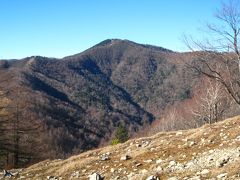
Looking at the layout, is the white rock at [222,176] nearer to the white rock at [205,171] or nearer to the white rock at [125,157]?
the white rock at [205,171]

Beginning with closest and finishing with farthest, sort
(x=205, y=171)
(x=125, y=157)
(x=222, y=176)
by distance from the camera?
1. (x=222, y=176)
2. (x=205, y=171)
3. (x=125, y=157)

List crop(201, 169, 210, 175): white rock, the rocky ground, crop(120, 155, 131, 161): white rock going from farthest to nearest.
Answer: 1. crop(120, 155, 131, 161): white rock
2. the rocky ground
3. crop(201, 169, 210, 175): white rock

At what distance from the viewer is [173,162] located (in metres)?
13.3

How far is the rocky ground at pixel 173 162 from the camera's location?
11.6m

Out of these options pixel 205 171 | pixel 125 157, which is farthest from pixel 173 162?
pixel 125 157

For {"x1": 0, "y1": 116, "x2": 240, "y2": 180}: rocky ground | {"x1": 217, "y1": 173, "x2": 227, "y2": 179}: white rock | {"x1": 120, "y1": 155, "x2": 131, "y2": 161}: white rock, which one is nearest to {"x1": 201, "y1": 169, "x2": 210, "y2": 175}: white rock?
{"x1": 0, "y1": 116, "x2": 240, "y2": 180}: rocky ground

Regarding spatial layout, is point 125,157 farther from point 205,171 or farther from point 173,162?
point 205,171

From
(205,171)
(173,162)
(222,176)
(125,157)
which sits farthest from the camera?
(125,157)

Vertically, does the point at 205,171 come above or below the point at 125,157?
above

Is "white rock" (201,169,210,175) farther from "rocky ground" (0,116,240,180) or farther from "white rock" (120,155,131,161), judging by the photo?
"white rock" (120,155,131,161)

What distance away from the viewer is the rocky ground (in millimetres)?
11602

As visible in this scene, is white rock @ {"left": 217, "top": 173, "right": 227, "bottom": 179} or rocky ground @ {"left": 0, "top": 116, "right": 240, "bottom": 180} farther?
rocky ground @ {"left": 0, "top": 116, "right": 240, "bottom": 180}

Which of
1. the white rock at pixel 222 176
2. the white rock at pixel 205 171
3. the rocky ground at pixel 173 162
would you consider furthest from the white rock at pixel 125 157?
the white rock at pixel 222 176

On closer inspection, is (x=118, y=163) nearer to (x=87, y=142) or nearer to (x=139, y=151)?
(x=139, y=151)
